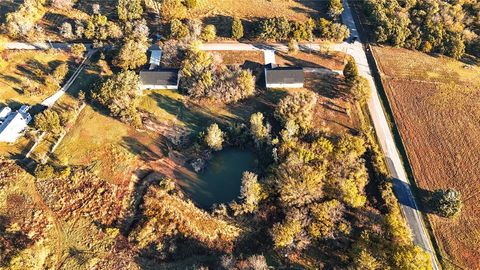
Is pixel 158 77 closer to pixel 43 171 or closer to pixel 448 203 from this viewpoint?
pixel 43 171

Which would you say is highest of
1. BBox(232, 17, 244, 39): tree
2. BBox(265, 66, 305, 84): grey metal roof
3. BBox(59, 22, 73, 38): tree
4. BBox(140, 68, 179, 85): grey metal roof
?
BBox(232, 17, 244, 39): tree

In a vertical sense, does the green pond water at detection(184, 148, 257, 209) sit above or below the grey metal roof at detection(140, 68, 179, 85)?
below

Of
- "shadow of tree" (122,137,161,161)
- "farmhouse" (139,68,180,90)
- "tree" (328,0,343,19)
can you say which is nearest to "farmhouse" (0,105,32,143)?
"shadow of tree" (122,137,161,161)

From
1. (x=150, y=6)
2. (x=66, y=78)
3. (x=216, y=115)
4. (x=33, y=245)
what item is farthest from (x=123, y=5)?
(x=33, y=245)

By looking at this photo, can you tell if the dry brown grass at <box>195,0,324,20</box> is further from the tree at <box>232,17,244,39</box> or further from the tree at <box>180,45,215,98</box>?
the tree at <box>180,45,215,98</box>

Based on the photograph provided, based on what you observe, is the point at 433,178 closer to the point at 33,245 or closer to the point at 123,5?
the point at 33,245

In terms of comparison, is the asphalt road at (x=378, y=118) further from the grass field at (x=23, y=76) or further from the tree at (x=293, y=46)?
the grass field at (x=23, y=76)

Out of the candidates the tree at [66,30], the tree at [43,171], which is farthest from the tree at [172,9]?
the tree at [43,171]
